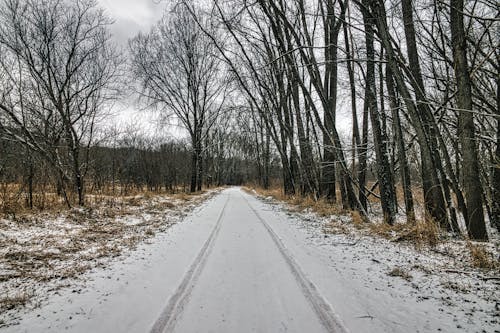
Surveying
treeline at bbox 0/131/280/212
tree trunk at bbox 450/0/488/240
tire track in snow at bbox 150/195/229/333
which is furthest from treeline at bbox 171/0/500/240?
treeline at bbox 0/131/280/212

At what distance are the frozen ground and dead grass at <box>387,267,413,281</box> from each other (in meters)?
0.01

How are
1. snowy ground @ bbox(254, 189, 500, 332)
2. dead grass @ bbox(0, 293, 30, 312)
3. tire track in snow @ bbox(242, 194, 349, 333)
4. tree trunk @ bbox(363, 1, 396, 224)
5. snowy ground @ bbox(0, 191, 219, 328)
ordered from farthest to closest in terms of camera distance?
tree trunk @ bbox(363, 1, 396, 224) < snowy ground @ bbox(0, 191, 219, 328) < dead grass @ bbox(0, 293, 30, 312) < snowy ground @ bbox(254, 189, 500, 332) < tire track in snow @ bbox(242, 194, 349, 333)

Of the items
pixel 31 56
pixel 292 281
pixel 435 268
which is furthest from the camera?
pixel 31 56

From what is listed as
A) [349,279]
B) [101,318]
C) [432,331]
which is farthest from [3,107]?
[432,331]

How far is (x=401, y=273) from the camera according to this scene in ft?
12.5

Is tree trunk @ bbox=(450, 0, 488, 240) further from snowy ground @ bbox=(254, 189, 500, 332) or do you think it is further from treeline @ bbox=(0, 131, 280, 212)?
treeline @ bbox=(0, 131, 280, 212)

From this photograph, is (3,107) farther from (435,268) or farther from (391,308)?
(435,268)

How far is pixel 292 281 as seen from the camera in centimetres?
352

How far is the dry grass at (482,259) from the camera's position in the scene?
3850 millimetres

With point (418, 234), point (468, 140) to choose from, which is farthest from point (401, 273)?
point (468, 140)

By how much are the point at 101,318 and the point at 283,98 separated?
15806mm

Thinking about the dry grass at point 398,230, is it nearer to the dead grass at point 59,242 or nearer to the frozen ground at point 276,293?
the frozen ground at point 276,293

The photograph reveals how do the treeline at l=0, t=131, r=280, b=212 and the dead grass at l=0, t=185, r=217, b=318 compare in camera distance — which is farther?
the treeline at l=0, t=131, r=280, b=212

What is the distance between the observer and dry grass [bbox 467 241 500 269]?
12.6 feet
